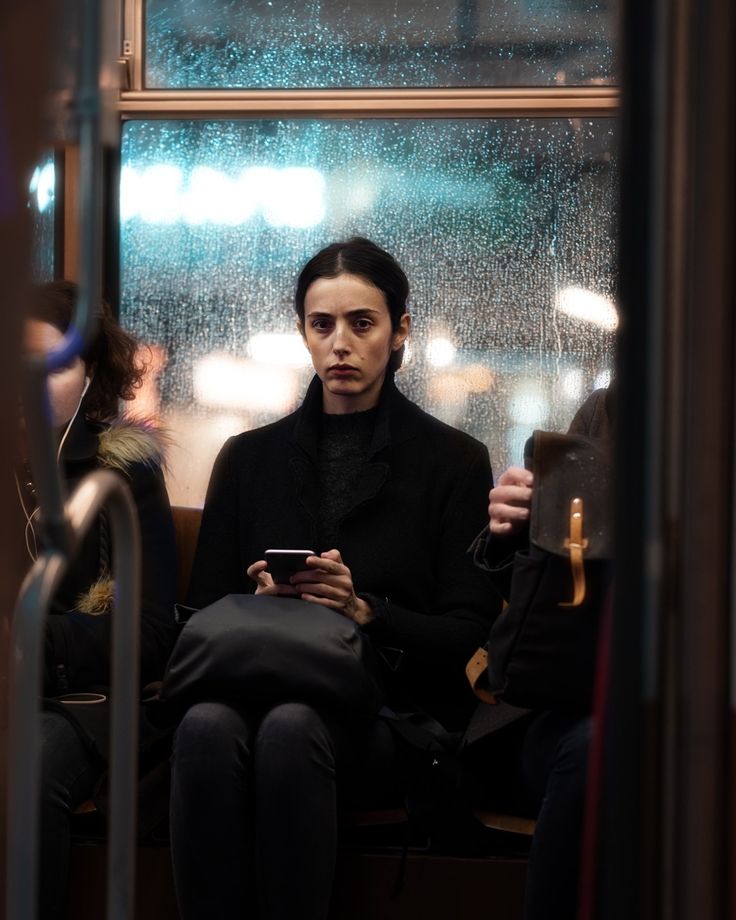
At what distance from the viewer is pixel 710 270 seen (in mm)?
965

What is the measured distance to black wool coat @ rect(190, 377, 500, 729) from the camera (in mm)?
2492

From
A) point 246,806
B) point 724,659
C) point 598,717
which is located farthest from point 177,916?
point 724,659

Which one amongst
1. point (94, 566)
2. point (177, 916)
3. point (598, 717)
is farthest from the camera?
point (94, 566)

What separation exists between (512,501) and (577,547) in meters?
0.20

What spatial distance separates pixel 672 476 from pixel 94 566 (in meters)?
1.86

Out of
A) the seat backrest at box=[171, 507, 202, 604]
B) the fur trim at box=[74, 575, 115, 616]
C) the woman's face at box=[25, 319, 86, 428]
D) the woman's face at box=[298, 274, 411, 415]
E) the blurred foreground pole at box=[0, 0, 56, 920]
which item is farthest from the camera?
the seat backrest at box=[171, 507, 202, 604]

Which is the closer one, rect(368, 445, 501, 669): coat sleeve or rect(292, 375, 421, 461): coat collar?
rect(368, 445, 501, 669): coat sleeve

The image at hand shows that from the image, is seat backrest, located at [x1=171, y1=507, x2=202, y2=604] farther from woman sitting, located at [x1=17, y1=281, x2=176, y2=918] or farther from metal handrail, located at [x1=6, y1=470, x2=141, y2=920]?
metal handrail, located at [x1=6, y1=470, x2=141, y2=920]

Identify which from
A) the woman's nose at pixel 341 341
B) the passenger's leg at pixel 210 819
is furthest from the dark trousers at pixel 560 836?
the woman's nose at pixel 341 341

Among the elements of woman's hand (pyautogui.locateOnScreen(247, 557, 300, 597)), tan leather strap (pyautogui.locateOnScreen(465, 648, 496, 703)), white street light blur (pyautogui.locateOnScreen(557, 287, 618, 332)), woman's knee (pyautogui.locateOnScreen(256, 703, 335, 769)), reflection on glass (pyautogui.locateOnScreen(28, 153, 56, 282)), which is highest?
reflection on glass (pyautogui.locateOnScreen(28, 153, 56, 282))

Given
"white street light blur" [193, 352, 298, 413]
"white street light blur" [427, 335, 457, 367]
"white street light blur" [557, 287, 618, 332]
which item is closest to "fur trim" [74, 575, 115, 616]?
"white street light blur" [193, 352, 298, 413]

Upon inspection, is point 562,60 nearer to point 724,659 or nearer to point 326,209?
point 326,209

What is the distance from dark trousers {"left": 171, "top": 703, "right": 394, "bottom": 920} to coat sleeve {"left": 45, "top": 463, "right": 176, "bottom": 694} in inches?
12.4

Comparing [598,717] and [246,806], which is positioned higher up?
[598,717]
